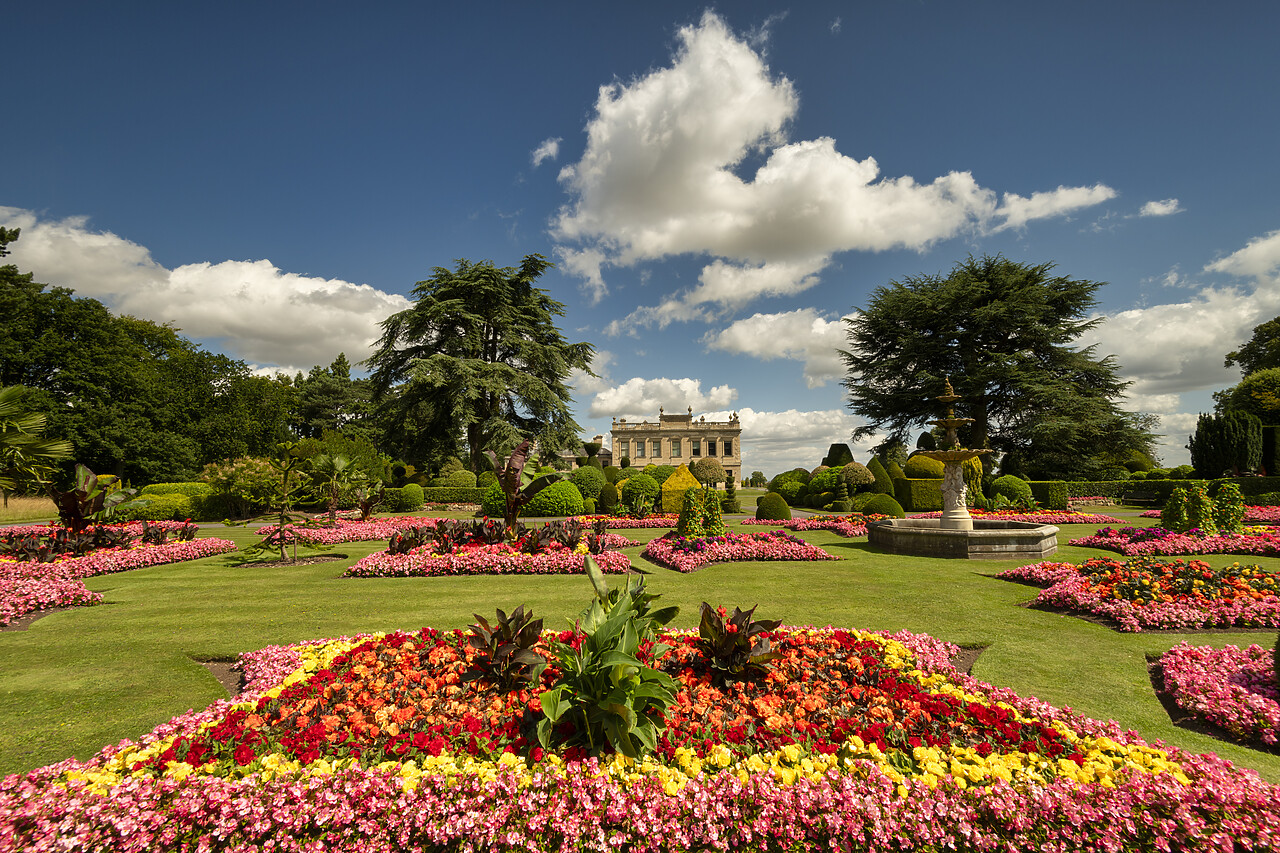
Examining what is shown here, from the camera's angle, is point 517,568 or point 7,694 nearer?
point 7,694

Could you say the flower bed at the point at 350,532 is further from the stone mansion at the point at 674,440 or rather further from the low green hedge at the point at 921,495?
the stone mansion at the point at 674,440

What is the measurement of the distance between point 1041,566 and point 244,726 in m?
10.0

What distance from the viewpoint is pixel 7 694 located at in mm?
4191

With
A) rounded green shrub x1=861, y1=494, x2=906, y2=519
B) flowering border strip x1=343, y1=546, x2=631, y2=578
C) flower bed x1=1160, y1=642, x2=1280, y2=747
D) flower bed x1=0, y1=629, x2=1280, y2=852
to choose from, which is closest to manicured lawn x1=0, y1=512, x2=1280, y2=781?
flower bed x1=1160, y1=642, x2=1280, y2=747

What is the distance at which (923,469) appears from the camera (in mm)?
23406

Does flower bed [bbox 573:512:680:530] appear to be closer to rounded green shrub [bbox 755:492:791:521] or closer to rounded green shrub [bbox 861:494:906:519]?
rounded green shrub [bbox 755:492:791:521]

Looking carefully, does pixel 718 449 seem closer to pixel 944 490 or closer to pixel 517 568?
pixel 944 490

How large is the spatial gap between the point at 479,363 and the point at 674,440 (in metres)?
45.5

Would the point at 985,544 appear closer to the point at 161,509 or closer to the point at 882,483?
the point at 882,483

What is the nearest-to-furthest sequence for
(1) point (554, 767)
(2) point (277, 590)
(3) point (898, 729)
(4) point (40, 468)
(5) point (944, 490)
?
(1) point (554, 767), (3) point (898, 729), (2) point (277, 590), (4) point (40, 468), (5) point (944, 490)

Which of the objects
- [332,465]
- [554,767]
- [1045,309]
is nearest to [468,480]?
[332,465]

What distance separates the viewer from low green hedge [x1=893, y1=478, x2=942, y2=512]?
22.5 meters

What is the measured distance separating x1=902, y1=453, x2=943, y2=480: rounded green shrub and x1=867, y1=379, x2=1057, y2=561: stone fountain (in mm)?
10440

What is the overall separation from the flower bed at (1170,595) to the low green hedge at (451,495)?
973 inches
